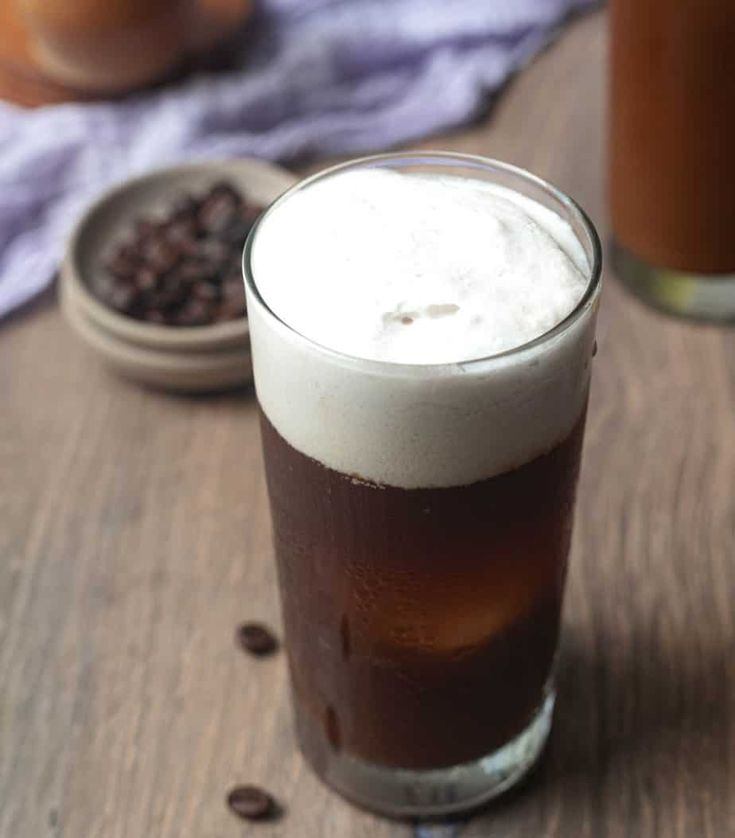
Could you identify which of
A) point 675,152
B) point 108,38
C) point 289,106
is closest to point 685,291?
point 675,152

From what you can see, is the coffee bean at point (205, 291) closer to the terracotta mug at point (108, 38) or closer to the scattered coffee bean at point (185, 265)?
the scattered coffee bean at point (185, 265)

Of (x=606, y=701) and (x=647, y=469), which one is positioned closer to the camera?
(x=606, y=701)

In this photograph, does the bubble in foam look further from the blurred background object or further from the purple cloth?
the blurred background object

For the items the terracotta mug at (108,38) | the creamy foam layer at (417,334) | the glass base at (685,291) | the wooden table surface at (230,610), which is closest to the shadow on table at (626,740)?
the wooden table surface at (230,610)

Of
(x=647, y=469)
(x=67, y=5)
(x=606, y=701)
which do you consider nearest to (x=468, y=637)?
(x=606, y=701)

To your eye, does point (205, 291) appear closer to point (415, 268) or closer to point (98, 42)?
point (98, 42)

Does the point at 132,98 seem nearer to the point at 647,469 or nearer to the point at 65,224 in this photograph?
the point at 65,224

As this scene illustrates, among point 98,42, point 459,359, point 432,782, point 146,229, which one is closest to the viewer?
point 459,359
